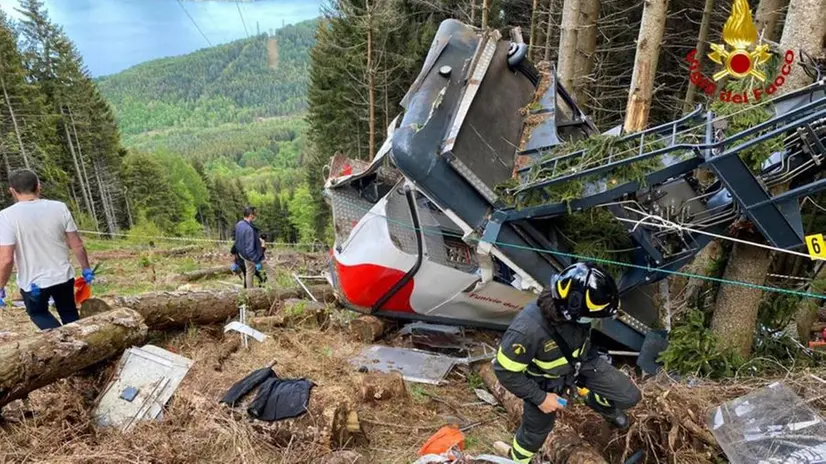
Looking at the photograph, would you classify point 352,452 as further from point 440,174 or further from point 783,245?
point 783,245

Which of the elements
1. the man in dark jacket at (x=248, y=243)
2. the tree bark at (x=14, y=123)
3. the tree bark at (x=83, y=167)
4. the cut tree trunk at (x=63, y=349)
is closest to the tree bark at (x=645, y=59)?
the man in dark jacket at (x=248, y=243)

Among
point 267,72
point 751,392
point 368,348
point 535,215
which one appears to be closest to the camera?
point 751,392

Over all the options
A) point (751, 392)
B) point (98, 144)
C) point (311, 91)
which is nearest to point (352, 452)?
point (751, 392)

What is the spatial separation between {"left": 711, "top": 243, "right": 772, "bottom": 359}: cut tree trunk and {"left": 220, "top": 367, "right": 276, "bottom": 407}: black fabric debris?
3.28m

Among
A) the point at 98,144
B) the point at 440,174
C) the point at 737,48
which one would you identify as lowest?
the point at 98,144

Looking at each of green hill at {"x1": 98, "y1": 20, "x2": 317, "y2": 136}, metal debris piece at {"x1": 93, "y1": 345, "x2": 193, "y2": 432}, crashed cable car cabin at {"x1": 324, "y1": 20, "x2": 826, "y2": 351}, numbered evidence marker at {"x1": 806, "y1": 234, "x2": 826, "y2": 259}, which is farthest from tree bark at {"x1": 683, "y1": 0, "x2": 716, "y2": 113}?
green hill at {"x1": 98, "y1": 20, "x2": 317, "y2": 136}

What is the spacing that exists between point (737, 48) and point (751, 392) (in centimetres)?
221

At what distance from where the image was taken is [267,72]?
465 ft

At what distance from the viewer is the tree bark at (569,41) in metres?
7.46

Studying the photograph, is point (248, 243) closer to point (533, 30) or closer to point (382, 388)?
point (382, 388)

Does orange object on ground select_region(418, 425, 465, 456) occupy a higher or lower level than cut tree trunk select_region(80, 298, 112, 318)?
lower

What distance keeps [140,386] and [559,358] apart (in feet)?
9.56

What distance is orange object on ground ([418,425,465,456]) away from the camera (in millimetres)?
3084

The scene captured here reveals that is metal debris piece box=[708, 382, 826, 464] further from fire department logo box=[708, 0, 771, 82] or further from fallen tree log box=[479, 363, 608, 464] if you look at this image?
fire department logo box=[708, 0, 771, 82]
